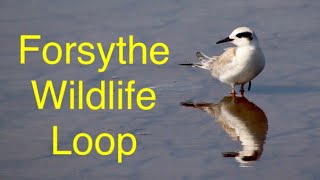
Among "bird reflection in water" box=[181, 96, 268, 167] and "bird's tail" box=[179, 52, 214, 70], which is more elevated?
"bird's tail" box=[179, 52, 214, 70]

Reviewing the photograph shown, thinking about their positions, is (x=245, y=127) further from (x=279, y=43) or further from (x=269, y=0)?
(x=269, y=0)

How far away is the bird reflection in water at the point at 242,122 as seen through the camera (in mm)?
9578

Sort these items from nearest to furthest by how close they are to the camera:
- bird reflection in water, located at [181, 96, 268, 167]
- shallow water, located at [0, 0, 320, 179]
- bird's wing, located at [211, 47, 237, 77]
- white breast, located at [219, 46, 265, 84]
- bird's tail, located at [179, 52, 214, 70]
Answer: shallow water, located at [0, 0, 320, 179], bird reflection in water, located at [181, 96, 268, 167], white breast, located at [219, 46, 265, 84], bird's wing, located at [211, 47, 237, 77], bird's tail, located at [179, 52, 214, 70]

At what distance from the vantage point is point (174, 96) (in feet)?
38.0

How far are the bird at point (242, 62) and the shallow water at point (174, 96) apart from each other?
0.24 m

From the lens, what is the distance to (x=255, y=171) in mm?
9062

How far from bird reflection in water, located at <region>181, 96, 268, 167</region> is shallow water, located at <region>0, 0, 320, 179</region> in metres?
0.03

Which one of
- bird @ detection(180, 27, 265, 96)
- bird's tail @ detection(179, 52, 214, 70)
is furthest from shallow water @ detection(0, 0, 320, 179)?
bird @ detection(180, 27, 265, 96)

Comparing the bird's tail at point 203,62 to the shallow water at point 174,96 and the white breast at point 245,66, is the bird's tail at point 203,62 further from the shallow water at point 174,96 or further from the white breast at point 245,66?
the white breast at point 245,66

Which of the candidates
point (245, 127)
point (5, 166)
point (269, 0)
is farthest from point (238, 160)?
point (269, 0)

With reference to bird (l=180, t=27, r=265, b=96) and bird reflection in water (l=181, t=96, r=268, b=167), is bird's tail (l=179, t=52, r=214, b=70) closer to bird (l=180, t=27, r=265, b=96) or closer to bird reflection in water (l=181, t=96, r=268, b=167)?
bird (l=180, t=27, r=265, b=96)

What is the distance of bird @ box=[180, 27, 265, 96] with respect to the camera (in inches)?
459

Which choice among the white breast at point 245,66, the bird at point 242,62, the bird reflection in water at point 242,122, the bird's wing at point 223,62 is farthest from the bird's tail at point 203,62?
the bird reflection in water at point 242,122

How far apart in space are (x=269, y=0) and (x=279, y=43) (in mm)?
1866
